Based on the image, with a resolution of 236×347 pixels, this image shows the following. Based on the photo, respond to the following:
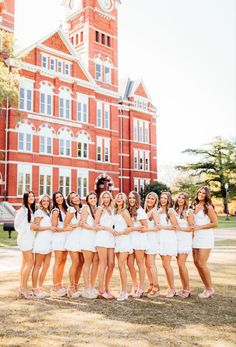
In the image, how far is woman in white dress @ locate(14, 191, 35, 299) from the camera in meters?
6.73

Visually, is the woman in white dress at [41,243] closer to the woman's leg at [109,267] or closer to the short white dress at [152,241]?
the woman's leg at [109,267]

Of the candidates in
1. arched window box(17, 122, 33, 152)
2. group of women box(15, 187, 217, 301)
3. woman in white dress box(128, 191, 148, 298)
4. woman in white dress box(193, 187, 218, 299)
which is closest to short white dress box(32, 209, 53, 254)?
group of women box(15, 187, 217, 301)

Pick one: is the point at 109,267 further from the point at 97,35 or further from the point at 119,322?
the point at 97,35

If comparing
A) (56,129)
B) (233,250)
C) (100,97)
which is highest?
(100,97)

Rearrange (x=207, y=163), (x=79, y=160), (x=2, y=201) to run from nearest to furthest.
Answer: (x=2, y=201) < (x=79, y=160) < (x=207, y=163)

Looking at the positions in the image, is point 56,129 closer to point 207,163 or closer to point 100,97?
point 100,97

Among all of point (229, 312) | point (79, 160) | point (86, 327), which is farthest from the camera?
point (79, 160)

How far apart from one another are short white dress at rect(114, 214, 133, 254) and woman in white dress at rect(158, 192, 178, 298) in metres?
0.65

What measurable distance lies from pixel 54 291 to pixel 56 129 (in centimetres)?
2575

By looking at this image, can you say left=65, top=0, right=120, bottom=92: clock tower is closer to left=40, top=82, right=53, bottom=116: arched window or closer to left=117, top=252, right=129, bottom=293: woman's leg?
left=40, top=82, right=53, bottom=116: arched window

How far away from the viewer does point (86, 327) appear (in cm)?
498

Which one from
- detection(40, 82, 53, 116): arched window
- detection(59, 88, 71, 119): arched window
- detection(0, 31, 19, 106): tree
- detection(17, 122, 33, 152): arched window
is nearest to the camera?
detection(0, 31, 19, 106): tree

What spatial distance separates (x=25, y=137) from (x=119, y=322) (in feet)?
85.5

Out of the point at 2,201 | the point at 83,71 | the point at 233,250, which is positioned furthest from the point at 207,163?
the point at 233,250
